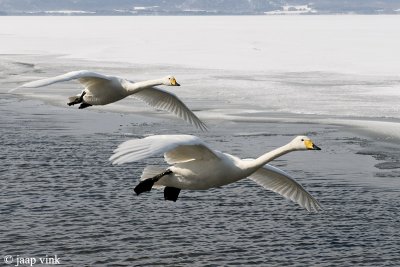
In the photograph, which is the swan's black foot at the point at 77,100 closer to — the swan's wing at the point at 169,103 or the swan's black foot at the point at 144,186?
the swan's wing at the point at 169,103

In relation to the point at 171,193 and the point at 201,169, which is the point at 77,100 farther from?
the point at 201,169

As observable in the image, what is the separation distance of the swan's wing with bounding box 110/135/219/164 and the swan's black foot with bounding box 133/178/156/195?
0.53 meters

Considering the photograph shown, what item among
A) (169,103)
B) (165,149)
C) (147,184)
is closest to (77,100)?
(169,103)

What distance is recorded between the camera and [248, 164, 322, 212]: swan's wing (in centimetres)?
1273

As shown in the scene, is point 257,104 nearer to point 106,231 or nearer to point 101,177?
point 101,177

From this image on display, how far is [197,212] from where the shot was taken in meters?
17.5

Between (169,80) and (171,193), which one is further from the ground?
(169,80)

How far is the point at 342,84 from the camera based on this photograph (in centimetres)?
3956

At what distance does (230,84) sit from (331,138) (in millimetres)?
14185

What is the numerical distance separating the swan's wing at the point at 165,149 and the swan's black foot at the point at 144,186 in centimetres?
53

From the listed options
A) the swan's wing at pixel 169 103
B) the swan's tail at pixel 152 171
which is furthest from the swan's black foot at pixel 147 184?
the swan's wing at pixel 169 103

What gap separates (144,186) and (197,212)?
249 inches

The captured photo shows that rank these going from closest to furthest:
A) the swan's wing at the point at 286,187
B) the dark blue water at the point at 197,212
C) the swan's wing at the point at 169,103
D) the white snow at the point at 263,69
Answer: the swan's wing at the point at 286,187 < the dark blue water at the point at 197,212 < the swan's wing at the point at 169,103 < the white snow at the point at 263,69

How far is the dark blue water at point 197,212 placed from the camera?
14953mm
